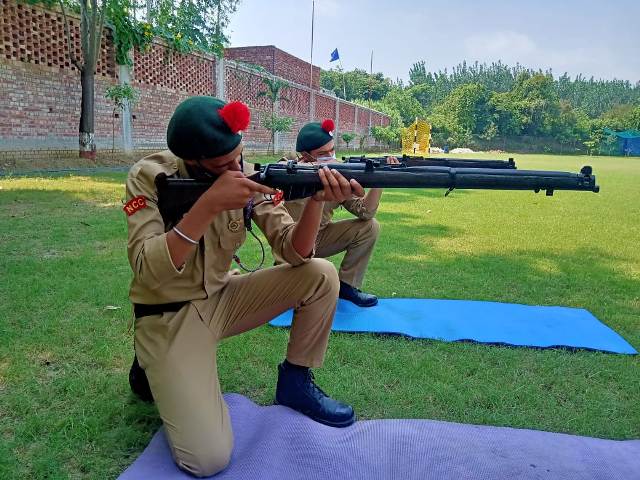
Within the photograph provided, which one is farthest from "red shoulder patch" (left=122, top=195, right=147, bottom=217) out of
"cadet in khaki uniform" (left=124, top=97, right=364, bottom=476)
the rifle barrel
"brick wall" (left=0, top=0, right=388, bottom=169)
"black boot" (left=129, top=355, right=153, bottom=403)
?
"brick wall" (left=0, top=0, right=388, bottom=169)

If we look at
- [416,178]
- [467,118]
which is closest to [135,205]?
[416,178]

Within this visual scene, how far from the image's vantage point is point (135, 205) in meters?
2.12

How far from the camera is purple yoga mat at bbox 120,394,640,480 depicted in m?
2.03

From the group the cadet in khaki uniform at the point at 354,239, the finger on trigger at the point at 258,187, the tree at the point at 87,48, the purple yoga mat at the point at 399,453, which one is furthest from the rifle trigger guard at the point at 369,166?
the tree at the point at 87,48

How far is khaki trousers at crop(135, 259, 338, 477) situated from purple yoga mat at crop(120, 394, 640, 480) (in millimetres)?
140

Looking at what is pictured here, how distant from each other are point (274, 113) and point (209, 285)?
23.8 metres

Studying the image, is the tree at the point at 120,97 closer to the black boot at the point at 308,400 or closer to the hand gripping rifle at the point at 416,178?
the hand gripping rifle at the point at 416,178

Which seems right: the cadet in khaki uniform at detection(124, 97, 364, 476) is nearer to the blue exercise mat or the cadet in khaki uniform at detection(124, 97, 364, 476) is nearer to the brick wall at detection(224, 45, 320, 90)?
the blue exercise mat

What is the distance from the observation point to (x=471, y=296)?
15.1ft

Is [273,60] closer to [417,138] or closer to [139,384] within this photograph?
[417,138]

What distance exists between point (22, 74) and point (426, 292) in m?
11.2

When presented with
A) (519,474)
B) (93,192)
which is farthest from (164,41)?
(519,474)

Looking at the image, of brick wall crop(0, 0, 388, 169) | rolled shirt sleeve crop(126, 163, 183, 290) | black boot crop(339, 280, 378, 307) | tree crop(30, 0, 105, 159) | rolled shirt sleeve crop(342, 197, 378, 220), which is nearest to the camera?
rolled shirt sleeve crop(126, 163, 183, 290)

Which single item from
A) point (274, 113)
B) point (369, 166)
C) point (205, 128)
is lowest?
point (369, 166)
